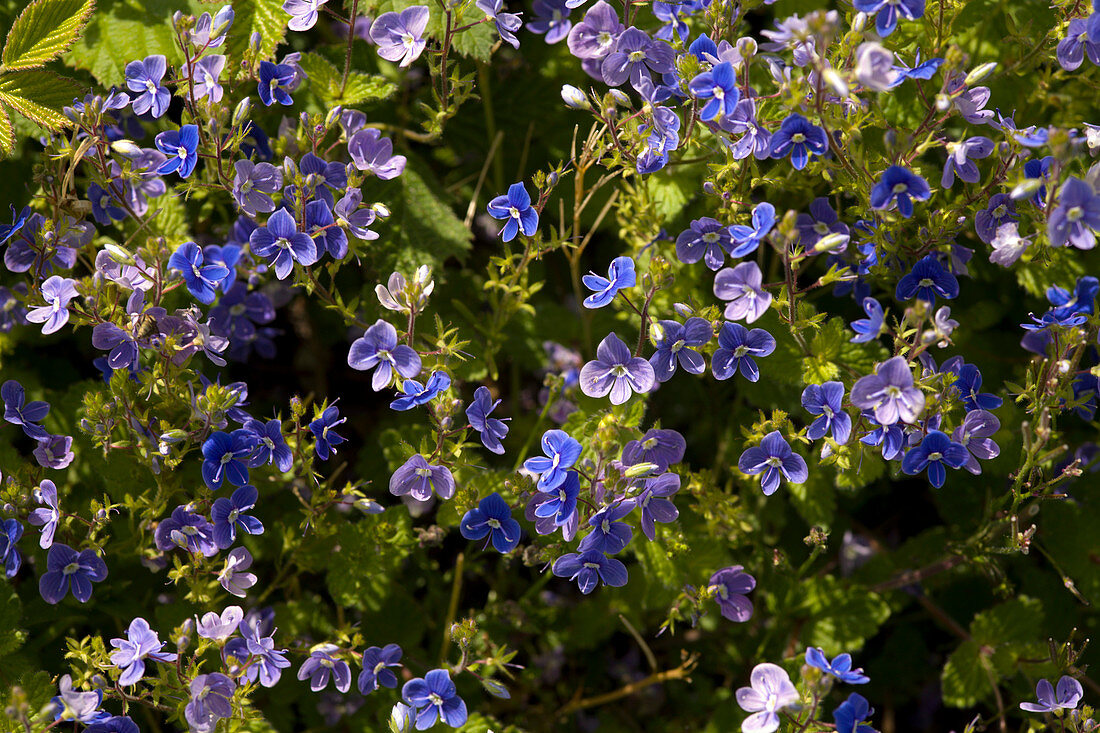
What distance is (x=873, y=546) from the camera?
10.6 feet

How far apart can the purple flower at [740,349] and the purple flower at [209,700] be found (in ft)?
4.70

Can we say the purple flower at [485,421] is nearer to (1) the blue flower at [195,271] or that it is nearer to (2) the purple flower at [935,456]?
(1) the blue flower at [195,271]

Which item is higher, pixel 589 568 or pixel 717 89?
pixel 717 89

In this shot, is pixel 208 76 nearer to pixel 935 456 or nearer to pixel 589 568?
pixel 589 568

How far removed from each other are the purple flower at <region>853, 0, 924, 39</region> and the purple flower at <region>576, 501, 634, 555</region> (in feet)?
4.08

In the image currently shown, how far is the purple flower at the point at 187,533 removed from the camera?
7.39 ft

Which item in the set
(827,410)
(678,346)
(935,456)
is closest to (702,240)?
(678,346)

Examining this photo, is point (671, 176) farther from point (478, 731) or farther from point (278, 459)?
point (478, 731)

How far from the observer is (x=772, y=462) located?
2.23m

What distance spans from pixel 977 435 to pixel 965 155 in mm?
698

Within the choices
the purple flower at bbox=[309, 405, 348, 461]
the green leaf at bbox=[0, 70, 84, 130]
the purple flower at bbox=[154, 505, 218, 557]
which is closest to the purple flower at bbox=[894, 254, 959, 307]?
the purple flower at bbox=[309, 405, 348, 461]

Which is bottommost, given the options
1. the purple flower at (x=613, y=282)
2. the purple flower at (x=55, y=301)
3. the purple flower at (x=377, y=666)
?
the purple flower at (x=377, y=666)

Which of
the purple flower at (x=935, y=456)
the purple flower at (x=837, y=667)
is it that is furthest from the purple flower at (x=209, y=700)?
the purple flower at (x=935, y=456)

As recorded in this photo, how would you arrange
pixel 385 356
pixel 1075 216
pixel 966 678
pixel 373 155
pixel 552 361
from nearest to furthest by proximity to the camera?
1. pixel 1075 216
2. pixel 385 356
3. pixel 373 155
4. pixel 966 678
5. pixel 552 361
